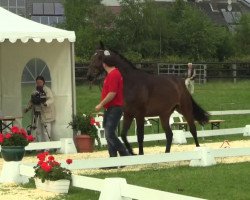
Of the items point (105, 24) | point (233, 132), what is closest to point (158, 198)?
point (233, 132)

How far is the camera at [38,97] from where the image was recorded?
1642cm

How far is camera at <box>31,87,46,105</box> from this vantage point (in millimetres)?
16422

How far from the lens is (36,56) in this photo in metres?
17.3

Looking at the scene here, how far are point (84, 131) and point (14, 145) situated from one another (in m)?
4.82

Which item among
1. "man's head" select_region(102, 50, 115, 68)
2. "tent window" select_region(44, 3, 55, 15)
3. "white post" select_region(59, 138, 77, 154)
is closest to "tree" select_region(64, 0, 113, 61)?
"tent window" select_region(44, 3, 55, 15)

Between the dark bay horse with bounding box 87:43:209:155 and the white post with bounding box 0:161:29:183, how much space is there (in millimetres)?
2711

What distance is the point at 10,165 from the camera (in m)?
11.1

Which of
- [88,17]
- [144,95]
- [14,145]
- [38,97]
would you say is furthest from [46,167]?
[88,17]

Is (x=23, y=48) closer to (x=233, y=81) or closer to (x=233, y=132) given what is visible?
(x=233, y=132)

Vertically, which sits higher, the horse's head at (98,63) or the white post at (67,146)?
the horse's head at (98,63)

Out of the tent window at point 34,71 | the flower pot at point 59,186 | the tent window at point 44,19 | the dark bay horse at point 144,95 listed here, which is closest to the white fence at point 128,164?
the flower pot at point 59,186

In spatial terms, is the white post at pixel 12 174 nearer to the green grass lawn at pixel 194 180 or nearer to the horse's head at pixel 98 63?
the green grass lawn at pixel 194 180

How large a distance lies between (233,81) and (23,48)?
23.6 m

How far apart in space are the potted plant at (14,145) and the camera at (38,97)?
4648 mm
